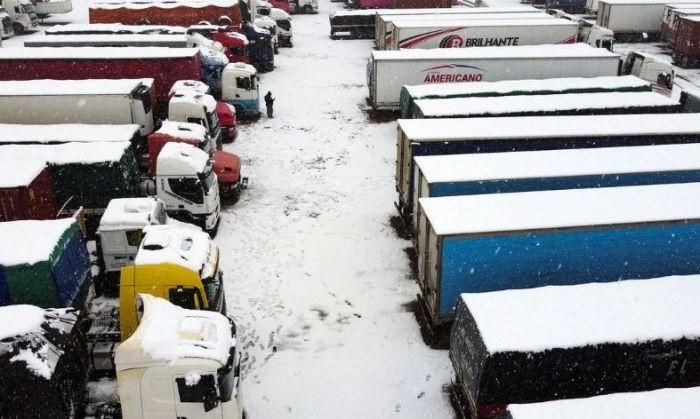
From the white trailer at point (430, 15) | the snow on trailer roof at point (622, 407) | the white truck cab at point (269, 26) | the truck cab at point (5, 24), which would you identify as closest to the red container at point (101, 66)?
the white trailer at point (430, 15)

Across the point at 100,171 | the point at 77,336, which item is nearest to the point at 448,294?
the point at 77,336

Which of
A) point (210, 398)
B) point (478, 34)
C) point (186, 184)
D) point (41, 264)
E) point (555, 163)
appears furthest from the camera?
point (478, 34)

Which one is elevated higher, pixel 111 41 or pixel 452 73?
pixel 111 41

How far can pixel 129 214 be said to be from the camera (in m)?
15.4

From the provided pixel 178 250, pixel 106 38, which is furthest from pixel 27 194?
pixel 106 38

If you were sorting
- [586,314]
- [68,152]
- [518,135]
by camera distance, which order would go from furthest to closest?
[518,135]
[68,152]
[586,314]

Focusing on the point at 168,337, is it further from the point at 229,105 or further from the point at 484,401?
the point at 229,105

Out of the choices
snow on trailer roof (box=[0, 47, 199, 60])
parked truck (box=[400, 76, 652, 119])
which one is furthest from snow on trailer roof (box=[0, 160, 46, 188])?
parked truck (box=[400, 76, 652, 119])

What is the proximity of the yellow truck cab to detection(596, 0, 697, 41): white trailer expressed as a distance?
42.5 meters

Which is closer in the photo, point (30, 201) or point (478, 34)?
point (30, 201)

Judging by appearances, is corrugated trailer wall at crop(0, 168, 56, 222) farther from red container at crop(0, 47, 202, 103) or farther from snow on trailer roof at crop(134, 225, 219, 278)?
red container at crop(0, 47, 202, 103)

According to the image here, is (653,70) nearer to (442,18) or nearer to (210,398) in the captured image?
(442,18)

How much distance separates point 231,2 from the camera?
139 feet

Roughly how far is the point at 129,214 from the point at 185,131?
627 cm
